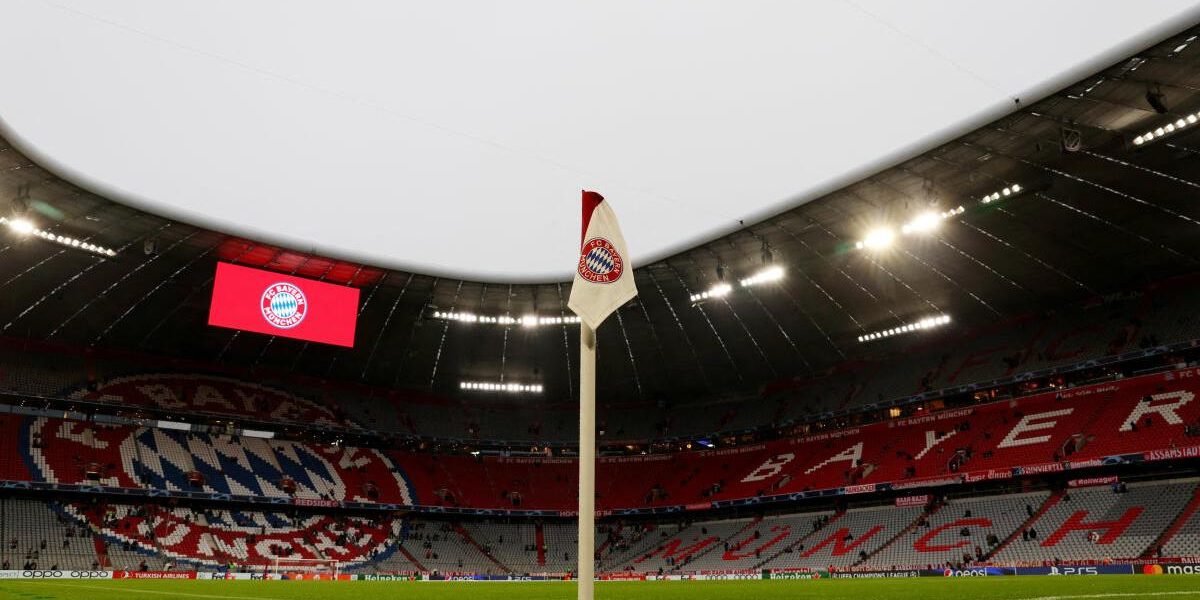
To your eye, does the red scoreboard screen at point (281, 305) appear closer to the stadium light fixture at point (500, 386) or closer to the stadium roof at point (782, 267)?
the stadium roof at point (782, 267)

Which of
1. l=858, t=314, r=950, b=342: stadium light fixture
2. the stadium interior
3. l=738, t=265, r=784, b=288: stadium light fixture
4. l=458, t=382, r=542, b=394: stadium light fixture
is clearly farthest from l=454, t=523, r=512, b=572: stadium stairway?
l=858, t=314, r=950, b=342: stadium light fixture

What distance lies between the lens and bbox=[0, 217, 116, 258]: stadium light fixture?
27.4 metres

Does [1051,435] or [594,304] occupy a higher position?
[1051,435]

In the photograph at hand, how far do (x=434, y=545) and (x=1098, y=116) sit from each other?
39510 millimetres

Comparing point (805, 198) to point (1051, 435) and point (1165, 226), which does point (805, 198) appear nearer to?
point (1165, 226)

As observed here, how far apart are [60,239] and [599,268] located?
31993 millimetres

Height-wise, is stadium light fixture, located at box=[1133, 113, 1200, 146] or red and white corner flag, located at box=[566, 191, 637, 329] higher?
stadium light fixture, located at box=[1133, 113, 1200, 146]

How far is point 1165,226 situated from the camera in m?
28.9

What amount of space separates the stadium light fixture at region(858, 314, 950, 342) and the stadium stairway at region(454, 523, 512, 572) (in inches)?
971

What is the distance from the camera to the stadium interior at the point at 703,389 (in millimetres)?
26875

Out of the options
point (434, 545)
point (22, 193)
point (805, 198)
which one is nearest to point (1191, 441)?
point (805, 198)

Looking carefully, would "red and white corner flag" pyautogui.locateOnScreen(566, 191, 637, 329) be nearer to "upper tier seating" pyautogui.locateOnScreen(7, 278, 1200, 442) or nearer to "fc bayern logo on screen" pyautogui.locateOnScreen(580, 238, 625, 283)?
"fc bayern logo on screen" pyautogui.locateOnScreen(580, 238, 625, 283)

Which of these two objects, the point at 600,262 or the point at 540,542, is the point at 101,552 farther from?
the point at 600,262

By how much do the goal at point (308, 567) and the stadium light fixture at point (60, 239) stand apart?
1732 cm
